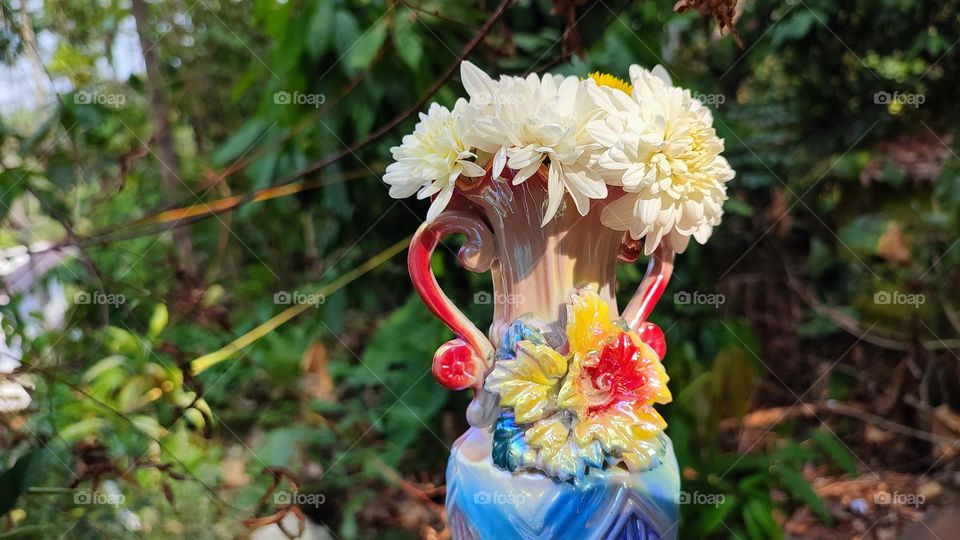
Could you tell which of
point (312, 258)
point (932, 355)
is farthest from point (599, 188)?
point (932, 355)

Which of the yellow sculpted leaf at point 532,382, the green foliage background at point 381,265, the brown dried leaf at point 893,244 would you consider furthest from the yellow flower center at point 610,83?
the brown dried leaf at point 893,244

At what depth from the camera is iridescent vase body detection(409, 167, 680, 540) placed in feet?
3.03

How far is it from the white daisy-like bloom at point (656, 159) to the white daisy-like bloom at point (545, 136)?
0.02 meters

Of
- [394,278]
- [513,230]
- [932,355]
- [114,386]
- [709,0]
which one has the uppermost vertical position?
[709,0]

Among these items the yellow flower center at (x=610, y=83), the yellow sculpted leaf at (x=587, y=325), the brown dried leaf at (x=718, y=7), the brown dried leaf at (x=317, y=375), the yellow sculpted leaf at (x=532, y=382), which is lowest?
the brown dried leaf at (x=317, y=375)

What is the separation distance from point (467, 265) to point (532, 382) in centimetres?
19

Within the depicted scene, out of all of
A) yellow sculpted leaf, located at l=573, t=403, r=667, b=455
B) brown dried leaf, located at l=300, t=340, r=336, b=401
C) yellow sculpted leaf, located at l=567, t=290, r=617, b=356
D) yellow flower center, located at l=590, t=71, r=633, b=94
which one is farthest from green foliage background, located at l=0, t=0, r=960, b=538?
yellow sculpted leaf, located at l=573, t=403, r=667, b=455

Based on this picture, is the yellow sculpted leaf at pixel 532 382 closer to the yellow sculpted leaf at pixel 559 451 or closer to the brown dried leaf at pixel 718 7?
the yellow sculpted leaf at pixel 559 451

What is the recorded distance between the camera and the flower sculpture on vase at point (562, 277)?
92cm

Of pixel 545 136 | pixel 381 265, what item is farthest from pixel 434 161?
pixel 381 265

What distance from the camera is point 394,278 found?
7.36ft

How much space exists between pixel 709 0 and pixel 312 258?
189 centimetres

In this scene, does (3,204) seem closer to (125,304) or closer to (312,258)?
(125,304)

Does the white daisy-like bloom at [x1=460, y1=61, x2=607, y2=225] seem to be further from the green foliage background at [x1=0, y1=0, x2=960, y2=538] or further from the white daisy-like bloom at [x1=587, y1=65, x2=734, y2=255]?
the green foliage background at [x1=0, y1=0, x2=960, y2=538]
